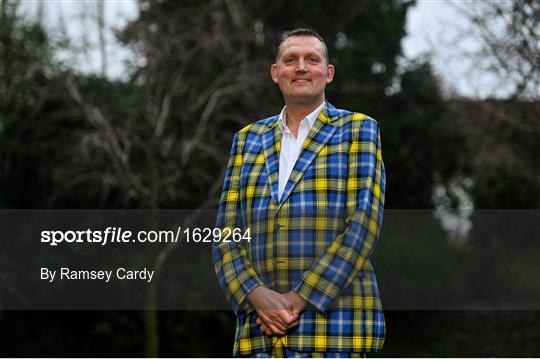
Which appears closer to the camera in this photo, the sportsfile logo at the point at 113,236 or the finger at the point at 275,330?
the finger at the point at 275,330

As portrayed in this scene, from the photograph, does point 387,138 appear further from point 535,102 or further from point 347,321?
point 347,321

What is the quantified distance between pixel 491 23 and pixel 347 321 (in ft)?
25.9

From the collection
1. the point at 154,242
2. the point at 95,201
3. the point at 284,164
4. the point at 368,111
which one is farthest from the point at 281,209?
the point at 368,111

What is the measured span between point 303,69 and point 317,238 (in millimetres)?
436

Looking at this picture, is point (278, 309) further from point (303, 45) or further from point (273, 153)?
point (303, 45)

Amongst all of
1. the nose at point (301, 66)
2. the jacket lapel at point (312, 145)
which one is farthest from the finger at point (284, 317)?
the nose at point (301, 66)

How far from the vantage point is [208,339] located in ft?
41.2

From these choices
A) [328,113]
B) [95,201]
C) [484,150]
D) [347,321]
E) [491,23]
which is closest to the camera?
[347,321]

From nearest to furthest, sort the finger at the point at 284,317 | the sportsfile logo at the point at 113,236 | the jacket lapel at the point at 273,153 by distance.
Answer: the finger at the point at 284,317 < the jacket lapel at the point at 273,153 < the sportsfile logo at the point at 113,236

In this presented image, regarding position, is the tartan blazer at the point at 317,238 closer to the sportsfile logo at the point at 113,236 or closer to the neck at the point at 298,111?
the neck at the point at 298,111

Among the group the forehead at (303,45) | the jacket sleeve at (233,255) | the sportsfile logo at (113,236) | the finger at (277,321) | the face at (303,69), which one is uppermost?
the sportsfile logo at (113,236)

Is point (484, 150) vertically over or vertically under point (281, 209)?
over

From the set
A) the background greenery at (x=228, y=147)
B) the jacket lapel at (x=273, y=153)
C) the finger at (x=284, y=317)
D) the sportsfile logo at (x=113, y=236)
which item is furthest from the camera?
the background greenery at (x=228, y=147)

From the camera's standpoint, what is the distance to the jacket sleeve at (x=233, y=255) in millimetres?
2113
